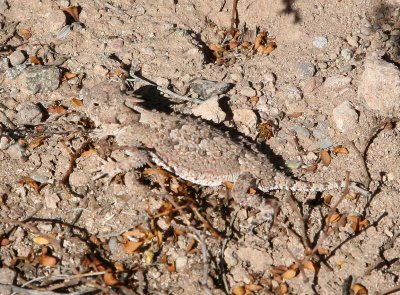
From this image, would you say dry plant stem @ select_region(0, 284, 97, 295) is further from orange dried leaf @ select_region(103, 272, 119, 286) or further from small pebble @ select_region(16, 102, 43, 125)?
small pebble @ select_region(16, 102, 43, 125)

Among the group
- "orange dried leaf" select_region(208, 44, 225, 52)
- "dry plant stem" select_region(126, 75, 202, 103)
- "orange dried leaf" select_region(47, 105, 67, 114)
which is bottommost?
"orange dried leaf" select_region(47, 105, 67, 114)

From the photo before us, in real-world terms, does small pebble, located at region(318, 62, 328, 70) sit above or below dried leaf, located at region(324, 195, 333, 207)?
above

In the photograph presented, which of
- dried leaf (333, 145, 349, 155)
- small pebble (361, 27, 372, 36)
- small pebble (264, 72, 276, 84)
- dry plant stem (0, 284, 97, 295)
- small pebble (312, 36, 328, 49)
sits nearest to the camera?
dry plant stem (0, 284, 97, 295)

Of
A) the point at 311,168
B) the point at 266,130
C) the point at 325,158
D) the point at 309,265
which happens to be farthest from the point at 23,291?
the point at 325,158

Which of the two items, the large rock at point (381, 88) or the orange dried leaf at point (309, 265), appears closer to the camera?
the orange dried leaf at point (309, 265)

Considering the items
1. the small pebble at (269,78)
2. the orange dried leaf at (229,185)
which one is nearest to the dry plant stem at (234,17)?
the small pebble at (269,78)

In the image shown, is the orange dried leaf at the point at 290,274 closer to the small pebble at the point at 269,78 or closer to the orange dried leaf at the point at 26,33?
the small pebble at the point at 269,78

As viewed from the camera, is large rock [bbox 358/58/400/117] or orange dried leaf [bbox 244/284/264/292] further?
large rock [bbox 358/58/400/117]

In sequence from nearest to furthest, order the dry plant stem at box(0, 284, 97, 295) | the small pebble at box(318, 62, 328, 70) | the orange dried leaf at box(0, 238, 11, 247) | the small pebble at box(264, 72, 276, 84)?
the dry plant stem at box(0, 284, 97, 295)
the orange dried leaf at box(0, 238, 11, 247)
the small pebble at box(264, 72, 276, 84)
the small pebble at box(318, 62, 328, 70)

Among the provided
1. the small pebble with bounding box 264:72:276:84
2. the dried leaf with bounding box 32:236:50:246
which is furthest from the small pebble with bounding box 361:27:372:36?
the dried leaf with bounding box 32:236:50:246
